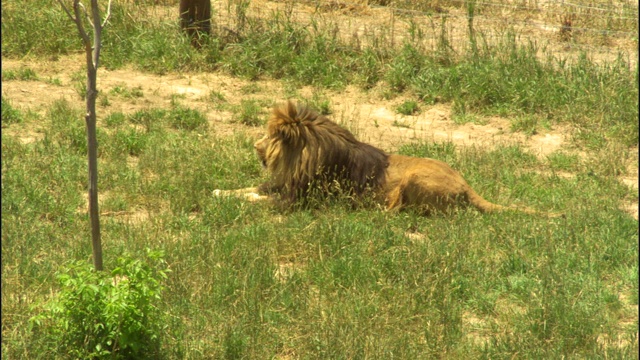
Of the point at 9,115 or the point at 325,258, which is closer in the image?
the point at 325,258

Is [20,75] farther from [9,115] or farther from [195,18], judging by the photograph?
[195,18]

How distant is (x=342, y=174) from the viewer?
291 inches

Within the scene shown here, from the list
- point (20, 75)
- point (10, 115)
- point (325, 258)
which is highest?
point (20, 75)

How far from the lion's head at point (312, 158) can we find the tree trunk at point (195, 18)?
4.05 meters

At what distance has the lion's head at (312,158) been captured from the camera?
7359 mm

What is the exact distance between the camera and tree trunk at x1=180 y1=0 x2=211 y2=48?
11078 millimetres

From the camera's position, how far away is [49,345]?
477cm

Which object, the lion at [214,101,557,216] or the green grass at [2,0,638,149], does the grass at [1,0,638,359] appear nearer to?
the green grass at [2,0,638,149]

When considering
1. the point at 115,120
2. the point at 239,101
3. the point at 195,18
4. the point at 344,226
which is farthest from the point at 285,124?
the point at 195,18

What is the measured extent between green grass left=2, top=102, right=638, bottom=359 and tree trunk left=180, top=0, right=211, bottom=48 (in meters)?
3.07

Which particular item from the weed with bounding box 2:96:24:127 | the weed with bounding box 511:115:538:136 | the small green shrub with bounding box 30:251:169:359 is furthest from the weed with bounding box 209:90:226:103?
the small green shrub with bounding box 30:251:169:359

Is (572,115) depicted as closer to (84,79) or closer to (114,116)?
(114,116)

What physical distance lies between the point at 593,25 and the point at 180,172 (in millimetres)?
6673

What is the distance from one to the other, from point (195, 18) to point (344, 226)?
215 inches
